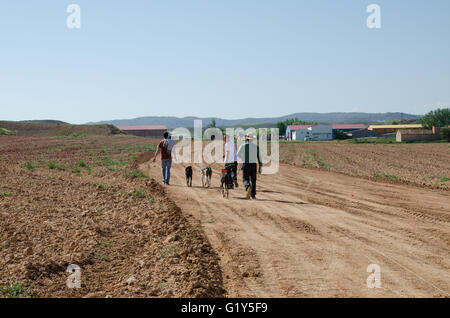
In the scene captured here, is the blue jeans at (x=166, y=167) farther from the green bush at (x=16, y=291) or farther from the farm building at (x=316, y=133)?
the farm building at (x=316, y=133)

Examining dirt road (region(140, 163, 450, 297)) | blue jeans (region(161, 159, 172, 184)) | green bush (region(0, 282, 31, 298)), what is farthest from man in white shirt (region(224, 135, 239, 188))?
green bush (region(0, 282, 31, 298))

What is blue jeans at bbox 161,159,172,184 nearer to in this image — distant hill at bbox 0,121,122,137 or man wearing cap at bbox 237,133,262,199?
man wearing cap at bbox 237,133,262,199

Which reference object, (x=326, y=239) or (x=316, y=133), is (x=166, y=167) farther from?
(x=316, y=133)

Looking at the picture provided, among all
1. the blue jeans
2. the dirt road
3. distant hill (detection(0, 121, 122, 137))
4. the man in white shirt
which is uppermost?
distant hill (detection(0, 121, 122, 137))

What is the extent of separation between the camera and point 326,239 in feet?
30.3

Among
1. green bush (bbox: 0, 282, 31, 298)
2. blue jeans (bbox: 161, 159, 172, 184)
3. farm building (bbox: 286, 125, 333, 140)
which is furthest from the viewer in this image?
farm building (bbox: 286, 125, 333, 140)

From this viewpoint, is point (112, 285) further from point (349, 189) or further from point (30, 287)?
point (349, 189)

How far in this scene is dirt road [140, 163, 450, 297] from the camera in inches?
259

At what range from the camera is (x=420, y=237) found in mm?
9492

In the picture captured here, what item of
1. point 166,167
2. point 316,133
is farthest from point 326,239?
point 316,133

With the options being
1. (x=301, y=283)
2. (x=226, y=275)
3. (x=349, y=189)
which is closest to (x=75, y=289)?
(x=226, y=275)

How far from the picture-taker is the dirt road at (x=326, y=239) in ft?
21.6

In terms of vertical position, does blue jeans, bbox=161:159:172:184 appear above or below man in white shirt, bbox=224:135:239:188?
below

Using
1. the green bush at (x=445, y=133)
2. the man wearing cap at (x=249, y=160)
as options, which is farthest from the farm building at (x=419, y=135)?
the man wearing cap at (x=249, y=160)
